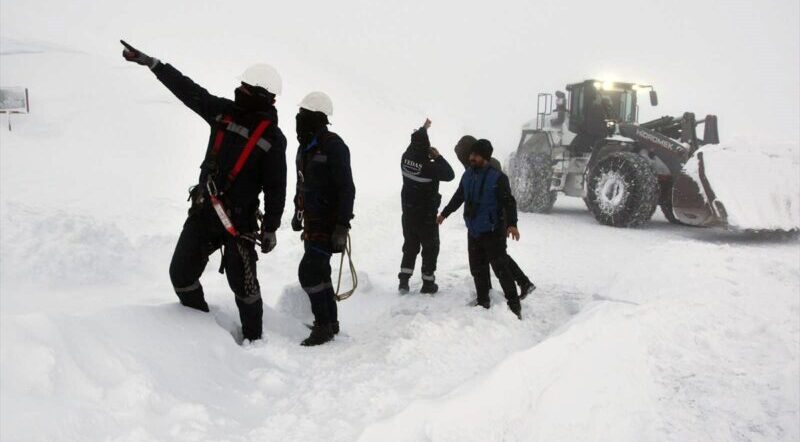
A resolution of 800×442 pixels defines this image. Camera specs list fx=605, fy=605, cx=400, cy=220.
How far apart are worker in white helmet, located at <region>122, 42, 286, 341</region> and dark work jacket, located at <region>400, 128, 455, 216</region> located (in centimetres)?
241

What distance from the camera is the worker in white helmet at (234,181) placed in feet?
12.3

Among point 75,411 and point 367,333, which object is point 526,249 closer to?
point 367,333

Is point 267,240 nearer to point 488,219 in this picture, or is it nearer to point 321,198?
point 321,198

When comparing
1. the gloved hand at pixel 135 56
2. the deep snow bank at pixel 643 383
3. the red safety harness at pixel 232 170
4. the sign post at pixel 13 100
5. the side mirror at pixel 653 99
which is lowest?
the deep snow bank at pixel 643 383

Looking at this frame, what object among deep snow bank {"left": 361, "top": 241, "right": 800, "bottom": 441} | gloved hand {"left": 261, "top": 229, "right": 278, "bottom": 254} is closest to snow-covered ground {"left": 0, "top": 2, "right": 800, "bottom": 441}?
deep snow bank {"left": 361, "top": 241, "right": 800, "bottom": 441}

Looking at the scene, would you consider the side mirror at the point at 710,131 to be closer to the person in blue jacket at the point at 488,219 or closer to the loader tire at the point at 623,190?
the loader tire at the point at 623,190

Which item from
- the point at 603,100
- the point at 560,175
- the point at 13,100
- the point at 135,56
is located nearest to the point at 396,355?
the point at 135,56

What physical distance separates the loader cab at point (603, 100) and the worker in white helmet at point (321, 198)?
30.0ft

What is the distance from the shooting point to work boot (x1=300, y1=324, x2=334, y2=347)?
4207 millimetres

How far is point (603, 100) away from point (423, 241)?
7.59 meters

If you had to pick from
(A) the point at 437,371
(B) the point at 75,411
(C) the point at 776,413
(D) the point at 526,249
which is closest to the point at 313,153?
(A) the point at 437,371

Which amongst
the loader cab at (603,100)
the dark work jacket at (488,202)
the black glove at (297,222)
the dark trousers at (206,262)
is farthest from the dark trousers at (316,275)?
the loader cab at (603,100)

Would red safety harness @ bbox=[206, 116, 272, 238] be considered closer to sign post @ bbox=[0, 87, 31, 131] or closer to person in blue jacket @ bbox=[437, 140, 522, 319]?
person in blue jacket @ bbox=[437, 140, 522, 319]

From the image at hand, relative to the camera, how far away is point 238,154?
3.77m
